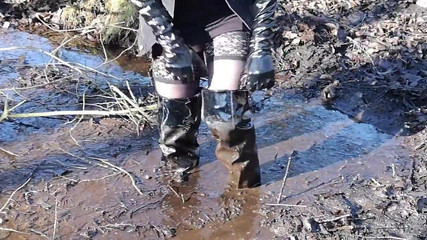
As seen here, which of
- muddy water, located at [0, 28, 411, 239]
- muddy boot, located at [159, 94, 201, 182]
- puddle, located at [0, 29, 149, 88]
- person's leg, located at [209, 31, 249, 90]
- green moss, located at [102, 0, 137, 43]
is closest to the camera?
person's leg, located at [209, 31, 249, 90]

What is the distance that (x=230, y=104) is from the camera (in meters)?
3.51

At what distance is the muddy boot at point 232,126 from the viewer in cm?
352

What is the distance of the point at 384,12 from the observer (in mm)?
6625

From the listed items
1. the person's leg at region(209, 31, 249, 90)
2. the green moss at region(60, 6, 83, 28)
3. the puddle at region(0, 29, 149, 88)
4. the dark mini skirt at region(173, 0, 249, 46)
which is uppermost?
the dark mini skirt at region(173, 0, 249, 46)

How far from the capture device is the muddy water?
359cm

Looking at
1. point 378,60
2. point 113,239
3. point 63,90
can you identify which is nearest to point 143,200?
point 113,239

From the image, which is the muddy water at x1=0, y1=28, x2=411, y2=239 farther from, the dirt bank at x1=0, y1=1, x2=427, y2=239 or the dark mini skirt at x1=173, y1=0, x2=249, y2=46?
the dark mini skirt at x1=173, y1=0, x2=249, y2=46

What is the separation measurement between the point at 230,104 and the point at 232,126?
0.13 metres

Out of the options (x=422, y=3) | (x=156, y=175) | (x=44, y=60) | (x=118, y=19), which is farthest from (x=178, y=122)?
(x=422, y=3)

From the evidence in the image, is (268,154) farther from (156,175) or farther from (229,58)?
(229,58)

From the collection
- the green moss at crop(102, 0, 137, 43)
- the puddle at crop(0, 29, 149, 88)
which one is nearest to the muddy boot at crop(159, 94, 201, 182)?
the puddle at crop(0, 29, 149, 88)

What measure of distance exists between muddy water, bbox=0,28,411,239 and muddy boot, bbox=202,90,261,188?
276mm

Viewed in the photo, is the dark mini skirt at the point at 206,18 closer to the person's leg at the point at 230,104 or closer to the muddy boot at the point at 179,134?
the person's leg at the point at 230,104

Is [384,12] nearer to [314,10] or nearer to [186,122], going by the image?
[314,10]
